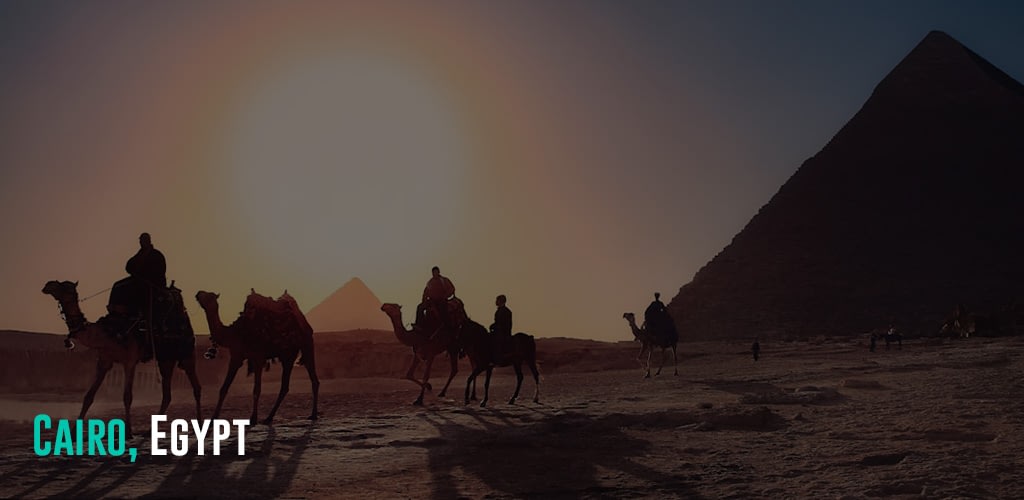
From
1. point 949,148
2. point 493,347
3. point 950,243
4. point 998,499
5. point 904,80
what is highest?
point 904,80

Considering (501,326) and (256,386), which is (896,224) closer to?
(501,326)

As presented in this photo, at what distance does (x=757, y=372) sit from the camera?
1884 cm

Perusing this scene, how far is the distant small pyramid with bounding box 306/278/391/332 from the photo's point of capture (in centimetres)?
11756

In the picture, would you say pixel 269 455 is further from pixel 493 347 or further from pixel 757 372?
pixel 757 372

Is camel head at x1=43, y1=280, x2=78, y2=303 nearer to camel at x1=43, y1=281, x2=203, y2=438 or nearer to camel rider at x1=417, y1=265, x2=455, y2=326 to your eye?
camel at x1=43, y1=281, x2=203, y2=438

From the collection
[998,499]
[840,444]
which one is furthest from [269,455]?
[998,499]

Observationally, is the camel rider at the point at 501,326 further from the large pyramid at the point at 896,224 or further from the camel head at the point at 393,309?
the large pyramid at the point at 896,224

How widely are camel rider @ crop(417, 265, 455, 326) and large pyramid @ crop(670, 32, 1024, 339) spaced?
4926 centimetres

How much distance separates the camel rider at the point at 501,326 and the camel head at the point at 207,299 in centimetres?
419

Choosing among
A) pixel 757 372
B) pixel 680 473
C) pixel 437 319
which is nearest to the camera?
pixel 680 473

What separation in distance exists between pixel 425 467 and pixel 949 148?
79.3 m

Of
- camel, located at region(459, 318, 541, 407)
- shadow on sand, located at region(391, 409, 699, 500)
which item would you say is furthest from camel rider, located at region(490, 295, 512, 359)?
shadow on sand, located at region(391, 409, 699, 500)

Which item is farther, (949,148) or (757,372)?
(949,148)

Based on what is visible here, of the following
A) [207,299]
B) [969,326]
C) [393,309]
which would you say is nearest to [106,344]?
[207,299]
